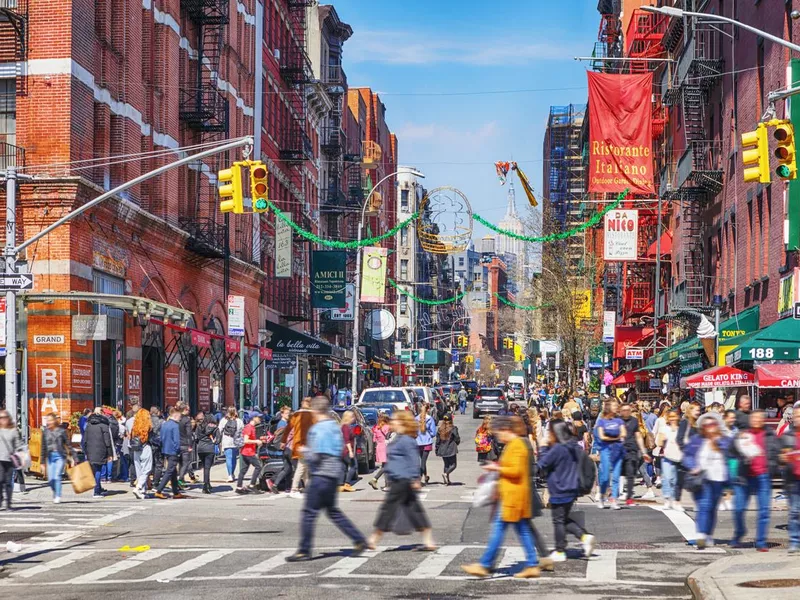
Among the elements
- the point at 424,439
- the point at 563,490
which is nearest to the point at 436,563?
the point at 563,490

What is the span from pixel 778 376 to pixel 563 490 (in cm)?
1390

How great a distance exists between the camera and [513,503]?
13.4m

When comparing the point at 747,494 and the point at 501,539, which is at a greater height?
the point at 747,494

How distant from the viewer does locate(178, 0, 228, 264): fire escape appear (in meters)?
41.9

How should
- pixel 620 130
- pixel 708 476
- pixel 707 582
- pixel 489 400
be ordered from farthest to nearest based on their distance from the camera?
pixel 489 400
pixel 620 130
pixel 708 476
pixel 707 582

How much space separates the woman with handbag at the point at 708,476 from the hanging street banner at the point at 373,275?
115ft

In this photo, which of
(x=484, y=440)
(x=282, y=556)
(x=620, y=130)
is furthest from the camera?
(x=620, y=130)

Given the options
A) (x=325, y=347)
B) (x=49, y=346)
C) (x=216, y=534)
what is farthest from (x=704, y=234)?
(x=216, y=534)

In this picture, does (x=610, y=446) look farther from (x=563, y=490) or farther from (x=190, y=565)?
(x=190, y=565)

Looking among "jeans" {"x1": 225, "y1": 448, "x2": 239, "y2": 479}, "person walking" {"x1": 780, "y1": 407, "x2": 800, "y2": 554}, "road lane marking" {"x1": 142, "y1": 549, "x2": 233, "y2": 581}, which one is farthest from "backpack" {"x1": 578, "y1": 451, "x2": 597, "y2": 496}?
"jeans" {"x1": 225, "y1": 448, "x2": 239, "y2": 479}

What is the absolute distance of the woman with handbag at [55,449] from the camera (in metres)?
23.3

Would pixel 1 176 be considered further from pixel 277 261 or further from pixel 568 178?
pixel 568 178

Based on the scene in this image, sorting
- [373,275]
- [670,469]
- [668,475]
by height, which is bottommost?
[668,475]

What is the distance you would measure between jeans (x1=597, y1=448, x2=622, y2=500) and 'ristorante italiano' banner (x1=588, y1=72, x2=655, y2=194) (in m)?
14.2
